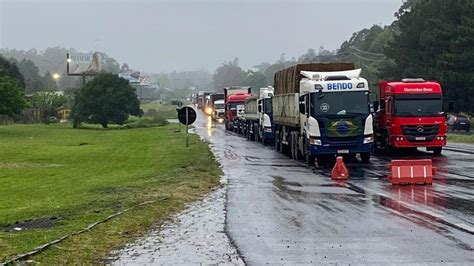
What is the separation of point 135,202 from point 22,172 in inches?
626

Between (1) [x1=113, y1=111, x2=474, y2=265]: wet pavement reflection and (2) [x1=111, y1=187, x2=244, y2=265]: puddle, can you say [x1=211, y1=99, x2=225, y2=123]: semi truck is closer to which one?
(1) [x1=113, y1=111, x2=474, y2=265]: wet pavement reflection

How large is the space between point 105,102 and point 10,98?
16.9 m

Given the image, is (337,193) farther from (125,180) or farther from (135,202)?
(125,180)

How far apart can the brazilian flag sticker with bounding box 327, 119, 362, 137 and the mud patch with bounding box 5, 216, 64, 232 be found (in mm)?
14085

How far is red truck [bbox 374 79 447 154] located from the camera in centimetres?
2970

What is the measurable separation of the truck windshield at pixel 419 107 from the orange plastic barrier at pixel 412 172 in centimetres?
1048

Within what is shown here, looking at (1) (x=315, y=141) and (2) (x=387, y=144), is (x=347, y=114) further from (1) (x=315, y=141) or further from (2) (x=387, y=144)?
(2) (x=387, y=144)

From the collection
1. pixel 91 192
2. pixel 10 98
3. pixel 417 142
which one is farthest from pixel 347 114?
pixel 10 98

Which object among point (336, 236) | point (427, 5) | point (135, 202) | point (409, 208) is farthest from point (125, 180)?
point (427, 5)

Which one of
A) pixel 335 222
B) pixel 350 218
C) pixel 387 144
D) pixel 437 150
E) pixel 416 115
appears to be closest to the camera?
pixel 335 222

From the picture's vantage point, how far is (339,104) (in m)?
26.2

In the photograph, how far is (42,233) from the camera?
1167cm

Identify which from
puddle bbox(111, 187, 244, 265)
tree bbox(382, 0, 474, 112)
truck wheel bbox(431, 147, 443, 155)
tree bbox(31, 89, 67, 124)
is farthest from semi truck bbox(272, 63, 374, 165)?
tree bbox(31, 89, 67, 124)

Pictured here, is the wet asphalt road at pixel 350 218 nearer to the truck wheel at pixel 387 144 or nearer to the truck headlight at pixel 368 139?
the truck headlight at pixel 368 139
